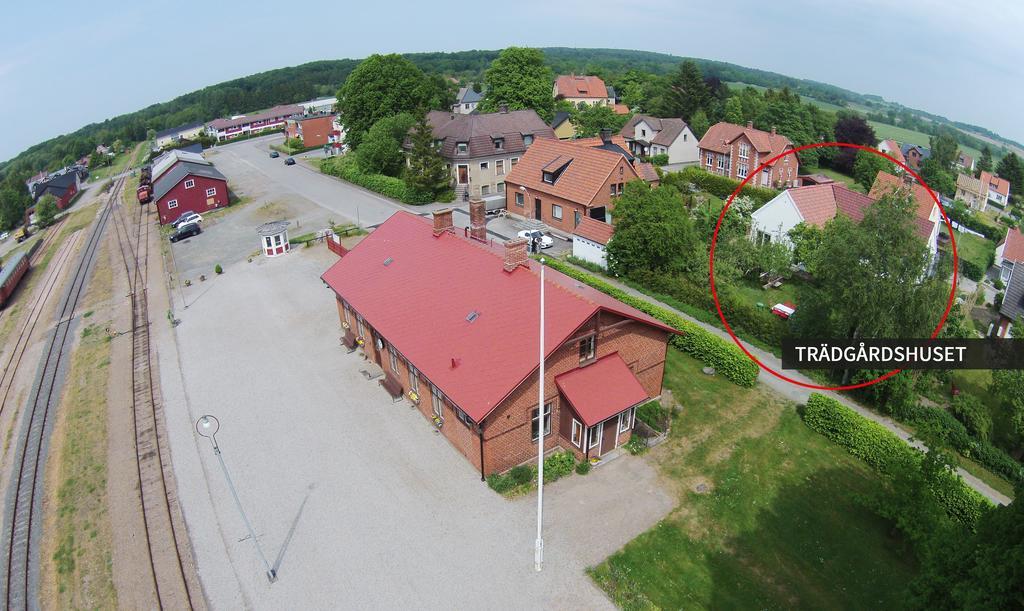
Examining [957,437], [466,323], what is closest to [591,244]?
[466,323]

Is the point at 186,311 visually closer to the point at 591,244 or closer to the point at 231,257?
the point at 231,257

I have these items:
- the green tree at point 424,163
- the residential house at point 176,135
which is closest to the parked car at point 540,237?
the green tree at point 424,163

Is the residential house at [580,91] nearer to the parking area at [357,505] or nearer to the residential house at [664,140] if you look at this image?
the residential house at [664,140]

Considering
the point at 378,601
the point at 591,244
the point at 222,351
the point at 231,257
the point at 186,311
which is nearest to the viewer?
the point at 378,601

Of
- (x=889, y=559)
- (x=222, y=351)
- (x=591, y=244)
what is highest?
(x=591, y=244)

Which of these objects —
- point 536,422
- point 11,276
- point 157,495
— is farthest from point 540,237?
point 11,276

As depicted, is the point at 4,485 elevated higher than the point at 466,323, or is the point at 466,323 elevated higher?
the point at 466,323

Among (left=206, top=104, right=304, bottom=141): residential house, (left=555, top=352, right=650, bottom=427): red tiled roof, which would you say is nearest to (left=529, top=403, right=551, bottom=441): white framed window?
(left=555, top=352, right=650, bottom=427): red tiled roof
